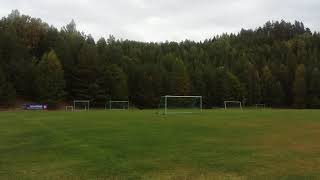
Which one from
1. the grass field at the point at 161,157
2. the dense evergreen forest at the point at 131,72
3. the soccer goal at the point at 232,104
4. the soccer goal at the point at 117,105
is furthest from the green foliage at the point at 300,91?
the grass field at the point at 161,157

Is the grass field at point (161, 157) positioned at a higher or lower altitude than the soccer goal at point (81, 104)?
lower

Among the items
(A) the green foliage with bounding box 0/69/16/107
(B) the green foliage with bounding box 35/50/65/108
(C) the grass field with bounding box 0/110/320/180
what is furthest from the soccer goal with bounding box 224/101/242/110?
(C) the grass field with bounding box 0/110/320/180

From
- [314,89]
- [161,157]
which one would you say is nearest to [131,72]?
[314,89]

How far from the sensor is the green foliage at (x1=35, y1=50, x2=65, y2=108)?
401 ft

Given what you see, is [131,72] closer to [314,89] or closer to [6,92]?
[6,92]

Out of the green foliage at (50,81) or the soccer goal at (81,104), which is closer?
the green foliage at (50,81)

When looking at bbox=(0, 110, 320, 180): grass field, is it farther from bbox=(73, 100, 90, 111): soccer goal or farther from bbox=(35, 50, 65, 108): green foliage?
bbox=(73, 100, 90, 111): soccer goal

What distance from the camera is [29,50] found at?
140m

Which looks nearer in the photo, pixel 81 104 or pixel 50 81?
pixel 50 81

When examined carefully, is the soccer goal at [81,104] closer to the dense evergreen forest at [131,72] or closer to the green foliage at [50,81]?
the dense evergreen forest at [131,72]

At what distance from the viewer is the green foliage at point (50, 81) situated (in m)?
122

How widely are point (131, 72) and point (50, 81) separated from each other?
26676 millimetres

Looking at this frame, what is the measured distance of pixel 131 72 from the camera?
143250 mm

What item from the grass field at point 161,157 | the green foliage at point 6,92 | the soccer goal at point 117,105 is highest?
the green foliage at point 6,92
